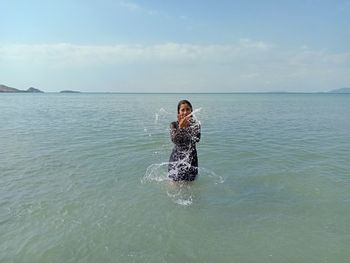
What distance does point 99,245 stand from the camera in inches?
262

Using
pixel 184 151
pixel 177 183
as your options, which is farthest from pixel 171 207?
pixel 184 151

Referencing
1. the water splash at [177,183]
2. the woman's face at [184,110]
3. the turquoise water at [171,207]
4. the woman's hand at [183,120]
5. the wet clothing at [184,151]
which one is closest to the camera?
the turquoise water at [171,207]

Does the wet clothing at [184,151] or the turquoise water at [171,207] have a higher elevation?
the wet clothing at [184,151]

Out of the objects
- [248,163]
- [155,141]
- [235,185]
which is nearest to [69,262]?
[235,185]

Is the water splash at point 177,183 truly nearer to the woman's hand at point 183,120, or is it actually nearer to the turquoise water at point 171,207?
the turquoise water at point 171,207

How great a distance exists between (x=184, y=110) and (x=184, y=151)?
52.9 inches

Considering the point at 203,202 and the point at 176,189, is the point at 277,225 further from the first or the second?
the point at 176,189

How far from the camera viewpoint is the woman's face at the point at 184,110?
932 cm

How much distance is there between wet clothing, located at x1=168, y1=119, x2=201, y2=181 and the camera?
382 inches

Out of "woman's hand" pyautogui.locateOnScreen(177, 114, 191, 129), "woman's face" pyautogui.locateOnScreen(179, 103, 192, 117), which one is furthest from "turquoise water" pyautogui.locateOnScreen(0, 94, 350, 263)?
"woman's face" pyautogui.locateOnScreen(179, 103, 192, 117)

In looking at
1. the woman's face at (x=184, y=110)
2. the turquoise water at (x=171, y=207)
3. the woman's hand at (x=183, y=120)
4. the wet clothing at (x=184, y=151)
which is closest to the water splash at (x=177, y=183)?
the turquoise water at (x=171, y=207)

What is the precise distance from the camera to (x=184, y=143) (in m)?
9.91

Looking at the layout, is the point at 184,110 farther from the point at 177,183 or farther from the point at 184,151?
the point at 177,183

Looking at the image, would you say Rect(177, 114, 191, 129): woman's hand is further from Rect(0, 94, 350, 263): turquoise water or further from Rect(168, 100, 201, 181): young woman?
Rect(0, 94, 350, 263): turquoise water
